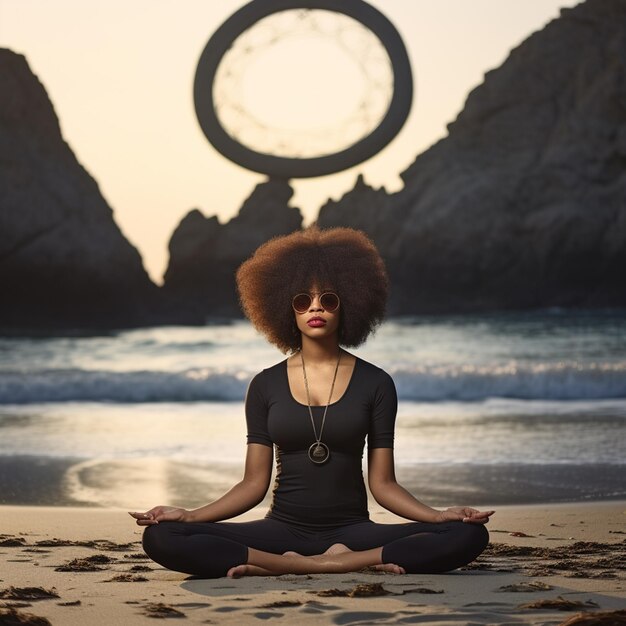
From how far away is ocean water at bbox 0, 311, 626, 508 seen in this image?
5938 mm

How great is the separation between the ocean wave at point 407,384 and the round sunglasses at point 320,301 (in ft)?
28.8

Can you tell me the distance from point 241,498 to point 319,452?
0.24m

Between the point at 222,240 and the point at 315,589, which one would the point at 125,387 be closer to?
the point at 315,589

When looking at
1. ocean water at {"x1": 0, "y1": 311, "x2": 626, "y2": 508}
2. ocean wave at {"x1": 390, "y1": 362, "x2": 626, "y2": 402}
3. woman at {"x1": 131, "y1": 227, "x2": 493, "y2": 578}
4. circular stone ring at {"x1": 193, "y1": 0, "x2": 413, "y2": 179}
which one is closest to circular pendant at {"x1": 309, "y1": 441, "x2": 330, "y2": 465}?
woman at {"x1": 131, "y1": 227, "x2": 493, "y2": 578}

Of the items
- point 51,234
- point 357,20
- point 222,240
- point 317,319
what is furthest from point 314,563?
point 222,240

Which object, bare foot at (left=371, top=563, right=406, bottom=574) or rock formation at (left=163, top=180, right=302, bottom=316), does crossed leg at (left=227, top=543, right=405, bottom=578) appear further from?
rock formation at (left=163, top=180, right=302, bottom=316)

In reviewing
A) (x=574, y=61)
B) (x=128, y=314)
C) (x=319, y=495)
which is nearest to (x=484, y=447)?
(x=319, y=495)

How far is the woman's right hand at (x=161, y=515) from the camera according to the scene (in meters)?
3.40

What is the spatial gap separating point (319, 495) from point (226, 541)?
281 millimetres

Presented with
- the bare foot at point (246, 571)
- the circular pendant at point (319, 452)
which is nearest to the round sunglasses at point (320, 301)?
the circular pendant at point (319, 452)

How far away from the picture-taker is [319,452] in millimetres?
3453

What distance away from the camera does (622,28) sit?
45031mm

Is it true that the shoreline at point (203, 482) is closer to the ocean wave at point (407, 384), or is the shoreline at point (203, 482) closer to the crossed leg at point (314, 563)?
the crossed leg at point (314, 563)

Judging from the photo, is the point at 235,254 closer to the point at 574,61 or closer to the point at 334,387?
the point at 574,61
